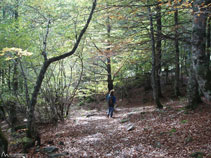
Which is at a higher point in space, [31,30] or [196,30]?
[31,30]

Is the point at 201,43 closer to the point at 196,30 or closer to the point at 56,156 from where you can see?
the point at 196,30

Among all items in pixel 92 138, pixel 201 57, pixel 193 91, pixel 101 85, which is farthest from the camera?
pixel 101 85

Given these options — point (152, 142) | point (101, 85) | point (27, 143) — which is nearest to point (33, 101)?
point (27, 143)

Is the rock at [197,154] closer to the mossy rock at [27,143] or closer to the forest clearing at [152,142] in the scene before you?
the forest clearing at [152,142]

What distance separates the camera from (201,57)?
5.45 m

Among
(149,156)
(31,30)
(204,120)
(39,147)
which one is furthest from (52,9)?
(204,120)

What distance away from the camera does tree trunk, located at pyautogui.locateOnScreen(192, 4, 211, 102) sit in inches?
201

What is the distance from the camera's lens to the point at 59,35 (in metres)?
10.8

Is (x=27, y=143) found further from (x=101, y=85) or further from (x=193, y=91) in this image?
(x=101, y=85)

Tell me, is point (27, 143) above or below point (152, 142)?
above

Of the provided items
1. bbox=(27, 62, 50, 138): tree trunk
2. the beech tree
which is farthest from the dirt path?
the beech tree

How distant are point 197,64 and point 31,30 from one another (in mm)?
8294

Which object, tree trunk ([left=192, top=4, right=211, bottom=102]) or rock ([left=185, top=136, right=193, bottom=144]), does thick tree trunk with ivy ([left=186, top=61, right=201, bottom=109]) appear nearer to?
tree trunk ([left=192, top=4, right=211, bottom=102])

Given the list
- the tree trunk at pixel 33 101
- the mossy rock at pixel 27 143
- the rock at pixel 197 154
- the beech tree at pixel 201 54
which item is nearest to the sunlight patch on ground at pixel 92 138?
the mossy rock at pixel 27 143
